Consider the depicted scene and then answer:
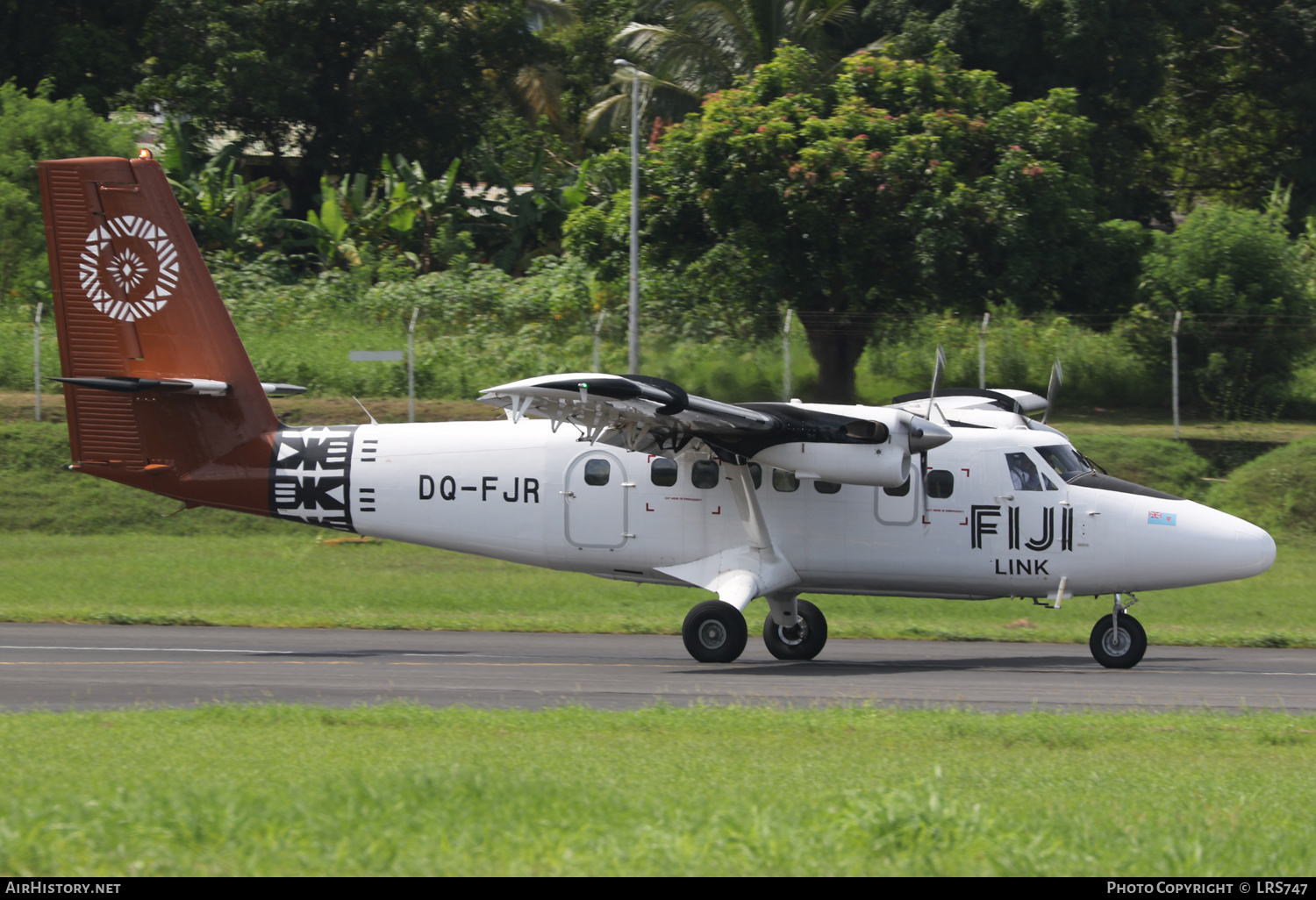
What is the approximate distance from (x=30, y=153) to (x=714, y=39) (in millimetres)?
19592

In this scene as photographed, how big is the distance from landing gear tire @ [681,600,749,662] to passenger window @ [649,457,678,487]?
1.64m

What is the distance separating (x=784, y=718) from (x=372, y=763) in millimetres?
3554

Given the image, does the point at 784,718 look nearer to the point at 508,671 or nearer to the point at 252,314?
the point at 508,671

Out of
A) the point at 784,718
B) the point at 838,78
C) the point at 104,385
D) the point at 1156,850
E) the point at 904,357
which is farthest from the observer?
the point at 838,78

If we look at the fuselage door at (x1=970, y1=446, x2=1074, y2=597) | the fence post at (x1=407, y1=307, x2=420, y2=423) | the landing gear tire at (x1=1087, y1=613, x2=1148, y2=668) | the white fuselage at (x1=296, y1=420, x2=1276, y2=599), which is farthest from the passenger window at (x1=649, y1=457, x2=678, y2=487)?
the fence post at (x1=407, y1=307, x2=420, y2=423)

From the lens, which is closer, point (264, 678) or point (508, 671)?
point (264, 678)

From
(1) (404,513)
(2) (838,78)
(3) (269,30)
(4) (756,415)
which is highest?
(3) (269,30)

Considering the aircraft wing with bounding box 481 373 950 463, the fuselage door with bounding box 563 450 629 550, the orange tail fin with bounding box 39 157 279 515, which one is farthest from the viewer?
the orange tail fin with bounding box 39 157 279 515

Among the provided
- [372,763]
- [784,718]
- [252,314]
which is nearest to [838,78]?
[252,314]

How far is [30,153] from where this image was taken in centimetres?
3500

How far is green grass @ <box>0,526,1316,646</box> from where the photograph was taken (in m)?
18.0

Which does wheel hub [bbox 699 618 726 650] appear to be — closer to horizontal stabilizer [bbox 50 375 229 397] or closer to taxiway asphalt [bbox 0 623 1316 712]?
taxiway asphalt [bbox 0 623 1316 712]

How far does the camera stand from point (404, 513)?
16.1m

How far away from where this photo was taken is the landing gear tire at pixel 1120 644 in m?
14.7
